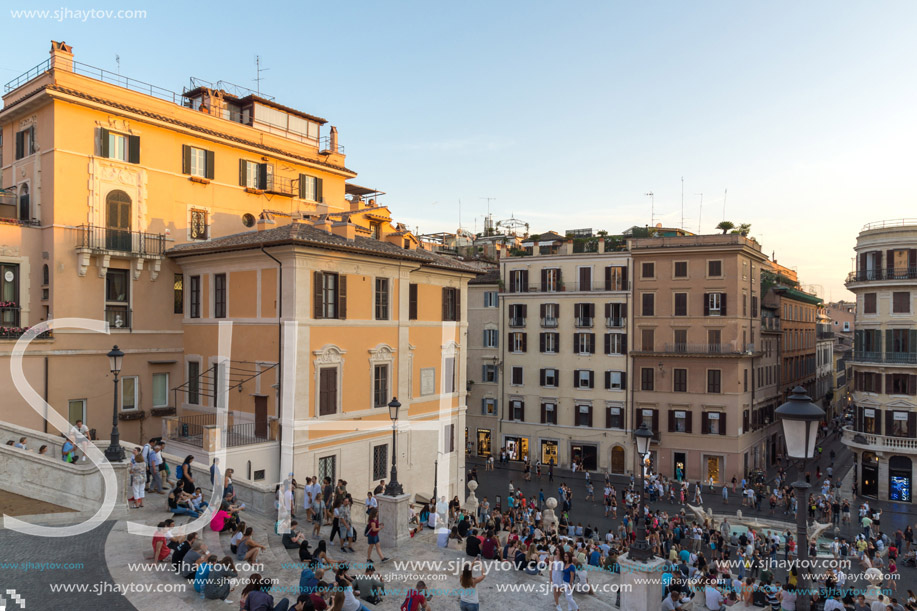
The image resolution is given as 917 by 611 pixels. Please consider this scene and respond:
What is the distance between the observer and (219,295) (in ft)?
89.9

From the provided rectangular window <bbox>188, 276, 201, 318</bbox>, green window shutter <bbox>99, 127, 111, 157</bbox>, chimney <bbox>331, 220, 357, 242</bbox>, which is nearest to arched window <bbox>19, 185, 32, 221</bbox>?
green window shutter <bbox>99, 127, 111, 157</bbox>

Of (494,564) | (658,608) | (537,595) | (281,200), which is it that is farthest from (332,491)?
(281,200)

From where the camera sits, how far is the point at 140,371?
27453mm

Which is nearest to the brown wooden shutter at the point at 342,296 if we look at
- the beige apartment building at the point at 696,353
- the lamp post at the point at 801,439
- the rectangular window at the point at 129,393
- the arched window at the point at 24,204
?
the rectangular window at the point at 129,393

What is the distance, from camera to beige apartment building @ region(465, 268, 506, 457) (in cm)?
4831

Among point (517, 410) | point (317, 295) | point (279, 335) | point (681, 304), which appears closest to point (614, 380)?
point (681, 304)

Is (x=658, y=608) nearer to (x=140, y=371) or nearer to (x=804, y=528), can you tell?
(x=804, y=528)

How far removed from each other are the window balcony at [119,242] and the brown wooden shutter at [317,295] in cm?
806

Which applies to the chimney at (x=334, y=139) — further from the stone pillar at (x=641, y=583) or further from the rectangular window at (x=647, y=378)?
the stone pillar at (x=641, y=583)

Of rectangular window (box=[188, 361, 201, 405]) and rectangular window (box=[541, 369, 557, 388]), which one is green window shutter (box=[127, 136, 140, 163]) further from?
rectangular window (box=[541, 369, 557, 388])

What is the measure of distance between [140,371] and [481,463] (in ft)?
84.1

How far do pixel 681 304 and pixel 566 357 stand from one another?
344 inches

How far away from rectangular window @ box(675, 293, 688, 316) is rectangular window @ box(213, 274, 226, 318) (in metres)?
29.6

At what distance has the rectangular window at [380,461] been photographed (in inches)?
1078
